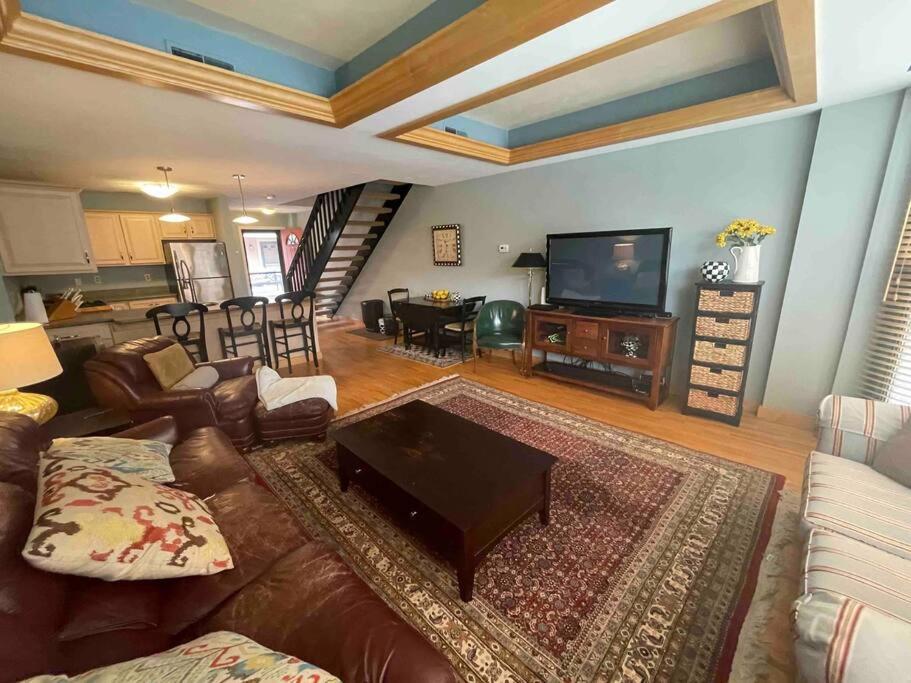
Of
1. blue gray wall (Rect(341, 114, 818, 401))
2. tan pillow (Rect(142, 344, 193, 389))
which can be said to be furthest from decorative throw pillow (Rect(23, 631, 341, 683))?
blue gray wall (Rect(341, 114, 818, 401))

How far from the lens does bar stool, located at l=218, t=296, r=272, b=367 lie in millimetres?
4105

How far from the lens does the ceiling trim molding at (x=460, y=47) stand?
5.22 ft

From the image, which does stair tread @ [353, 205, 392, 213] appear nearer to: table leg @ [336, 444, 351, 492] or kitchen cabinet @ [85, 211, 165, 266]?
kitchen cabinet @ [85, 211, 165, 266]

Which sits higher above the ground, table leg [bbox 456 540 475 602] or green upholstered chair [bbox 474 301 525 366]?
green upholstered chair [bbox 474 301 525 366]

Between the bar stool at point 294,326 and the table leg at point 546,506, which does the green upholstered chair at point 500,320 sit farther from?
the table leg at point 546,506

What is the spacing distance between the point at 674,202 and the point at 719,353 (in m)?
1.47

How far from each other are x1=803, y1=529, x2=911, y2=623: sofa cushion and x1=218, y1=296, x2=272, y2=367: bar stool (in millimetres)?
4656

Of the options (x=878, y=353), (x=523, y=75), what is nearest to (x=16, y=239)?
(x=523, y=75)

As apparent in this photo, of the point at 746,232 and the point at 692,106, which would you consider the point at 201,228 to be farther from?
the point at 746,232

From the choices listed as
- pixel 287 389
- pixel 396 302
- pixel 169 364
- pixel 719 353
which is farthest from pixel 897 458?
pixel 396 302

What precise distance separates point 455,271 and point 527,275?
1.33 metres

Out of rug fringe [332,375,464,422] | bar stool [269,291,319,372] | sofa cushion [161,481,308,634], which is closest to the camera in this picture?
sofa cushion [161,481,308,634]

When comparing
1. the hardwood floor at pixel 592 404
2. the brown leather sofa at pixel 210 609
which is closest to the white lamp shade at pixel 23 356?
the brown leather sofa at pixel 210 609

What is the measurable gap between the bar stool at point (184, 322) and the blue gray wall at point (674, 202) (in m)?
3.41
